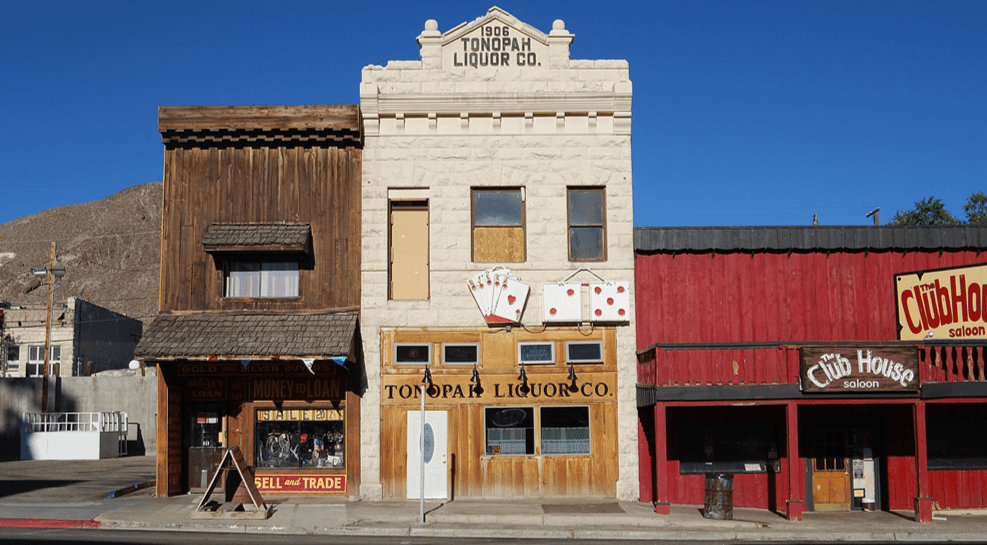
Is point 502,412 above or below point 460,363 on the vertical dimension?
below

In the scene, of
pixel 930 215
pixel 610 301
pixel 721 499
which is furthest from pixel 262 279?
pixel 930 215

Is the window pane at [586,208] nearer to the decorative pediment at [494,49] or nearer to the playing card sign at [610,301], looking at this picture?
the playing card sign at [610,301]

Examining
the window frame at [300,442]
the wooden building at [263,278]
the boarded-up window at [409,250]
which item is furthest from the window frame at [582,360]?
the window frame at [300,442]

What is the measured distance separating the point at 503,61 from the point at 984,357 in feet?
44.4

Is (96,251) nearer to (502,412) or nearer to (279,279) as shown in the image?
(279,279)

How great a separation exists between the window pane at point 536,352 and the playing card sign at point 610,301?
4.36ft

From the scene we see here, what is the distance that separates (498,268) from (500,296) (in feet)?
2.35

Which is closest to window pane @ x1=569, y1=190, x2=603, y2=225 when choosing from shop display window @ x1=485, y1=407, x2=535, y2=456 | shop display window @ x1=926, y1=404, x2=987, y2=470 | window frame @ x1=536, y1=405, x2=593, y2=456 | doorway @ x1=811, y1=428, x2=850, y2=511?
window frame @ x1=536, y1=405, x2=593, y2=456

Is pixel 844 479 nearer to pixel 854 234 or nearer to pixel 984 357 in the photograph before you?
pixel 984 357

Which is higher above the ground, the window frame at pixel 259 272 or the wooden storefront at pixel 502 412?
the window frame at pixel 259 272

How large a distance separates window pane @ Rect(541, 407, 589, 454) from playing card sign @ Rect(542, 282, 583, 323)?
7.38 ft

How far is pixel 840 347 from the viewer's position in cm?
1816

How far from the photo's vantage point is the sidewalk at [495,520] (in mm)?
16359

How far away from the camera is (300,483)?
20578 millimetres
